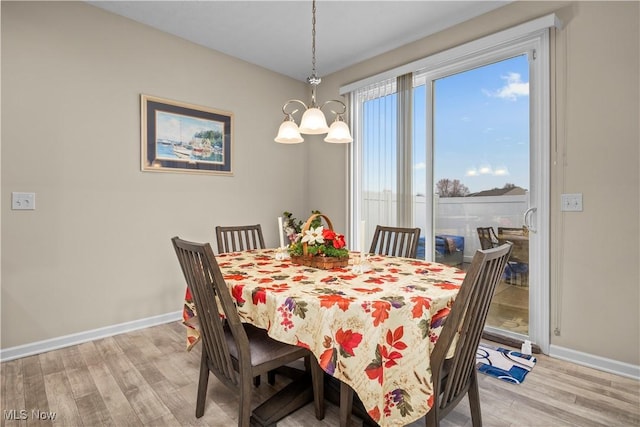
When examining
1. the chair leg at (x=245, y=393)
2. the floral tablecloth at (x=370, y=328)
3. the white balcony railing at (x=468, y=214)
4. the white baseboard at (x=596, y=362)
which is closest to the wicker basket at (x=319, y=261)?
the floral tablecloth at (x=370, y=328)

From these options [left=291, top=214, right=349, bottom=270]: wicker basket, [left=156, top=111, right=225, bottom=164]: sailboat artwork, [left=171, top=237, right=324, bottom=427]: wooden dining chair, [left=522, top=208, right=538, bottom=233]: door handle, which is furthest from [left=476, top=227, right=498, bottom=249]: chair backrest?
[left=156, top=111, right=225, bottom=164]: sailboat artwork

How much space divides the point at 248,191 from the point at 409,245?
1.97 meters

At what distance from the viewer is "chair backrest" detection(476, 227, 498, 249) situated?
2.69 meters

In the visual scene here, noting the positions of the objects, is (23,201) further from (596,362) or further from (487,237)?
(596,362)

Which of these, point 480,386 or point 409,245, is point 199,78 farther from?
point 480,386

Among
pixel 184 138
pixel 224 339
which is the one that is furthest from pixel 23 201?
pixel 224 339

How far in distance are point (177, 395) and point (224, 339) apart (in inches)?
30.7

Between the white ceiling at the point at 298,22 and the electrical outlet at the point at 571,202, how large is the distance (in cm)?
152

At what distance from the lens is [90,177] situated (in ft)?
8.61

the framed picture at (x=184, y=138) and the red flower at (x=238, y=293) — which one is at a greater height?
the framed picture at (x=184, y=138)

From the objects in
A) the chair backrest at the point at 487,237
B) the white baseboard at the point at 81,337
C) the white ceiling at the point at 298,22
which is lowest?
the white baseboard at the point at 81,337

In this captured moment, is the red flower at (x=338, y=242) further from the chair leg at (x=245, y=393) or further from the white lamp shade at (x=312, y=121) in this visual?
the chair leg at (x=245, y=393)

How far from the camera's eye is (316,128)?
1.93m

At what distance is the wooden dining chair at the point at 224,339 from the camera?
52.8 inches
